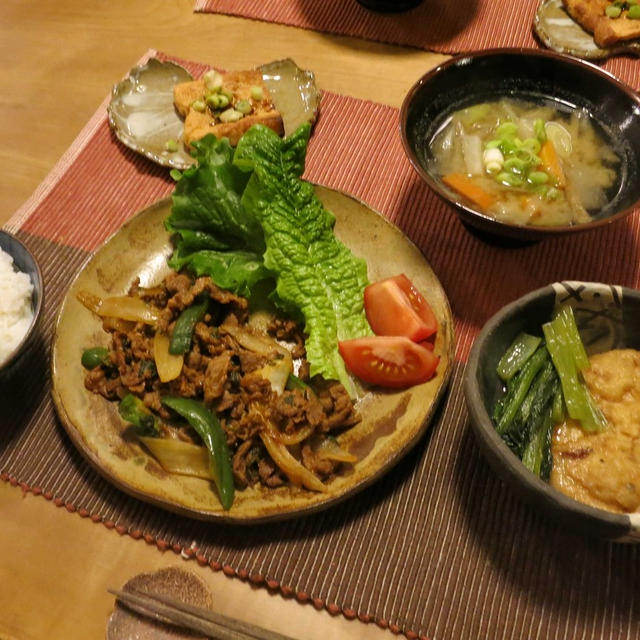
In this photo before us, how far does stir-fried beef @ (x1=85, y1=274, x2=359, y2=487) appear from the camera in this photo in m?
1.81

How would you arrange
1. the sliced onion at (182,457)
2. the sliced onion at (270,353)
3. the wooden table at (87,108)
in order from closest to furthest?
the wooden table at (87,108) < the sliced onion at (182,457) < the sliced onion at (270,353)

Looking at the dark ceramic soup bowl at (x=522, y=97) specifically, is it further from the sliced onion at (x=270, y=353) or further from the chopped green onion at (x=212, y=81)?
the chopped green onion at (x=212, y=81)

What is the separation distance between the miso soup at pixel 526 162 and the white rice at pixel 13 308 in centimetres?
163

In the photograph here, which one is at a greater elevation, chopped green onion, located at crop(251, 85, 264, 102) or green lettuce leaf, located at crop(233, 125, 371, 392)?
chopped green onion, located at crop(251, 85, 264, 102)

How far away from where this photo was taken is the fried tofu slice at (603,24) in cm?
290

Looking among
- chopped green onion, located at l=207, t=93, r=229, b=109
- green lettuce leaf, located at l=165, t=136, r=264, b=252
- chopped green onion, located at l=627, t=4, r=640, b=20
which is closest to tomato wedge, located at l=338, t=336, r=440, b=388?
green lettuce leaf, located at l=165, t=136, r=264, b=252

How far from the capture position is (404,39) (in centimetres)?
323

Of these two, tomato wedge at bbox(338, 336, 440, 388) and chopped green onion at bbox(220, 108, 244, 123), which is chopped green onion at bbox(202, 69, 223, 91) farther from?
tomato wedge at bbox(338, 336, 440, 388)

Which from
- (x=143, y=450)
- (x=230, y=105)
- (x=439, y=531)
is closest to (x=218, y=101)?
(x=230, y=105)

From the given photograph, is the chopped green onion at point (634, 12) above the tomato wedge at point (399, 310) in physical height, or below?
above

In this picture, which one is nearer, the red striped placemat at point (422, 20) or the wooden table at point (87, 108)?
the wooden table at point (87, 108)

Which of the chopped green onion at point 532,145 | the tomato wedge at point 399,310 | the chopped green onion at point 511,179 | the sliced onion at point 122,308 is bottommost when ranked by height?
the sliced onion at point 122,308

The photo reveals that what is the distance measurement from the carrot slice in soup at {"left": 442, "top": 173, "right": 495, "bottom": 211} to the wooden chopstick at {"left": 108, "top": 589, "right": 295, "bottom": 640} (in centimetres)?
164

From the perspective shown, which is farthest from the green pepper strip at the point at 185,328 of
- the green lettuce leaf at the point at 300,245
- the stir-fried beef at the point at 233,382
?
the green lettuce leaf at the point at 300,245
